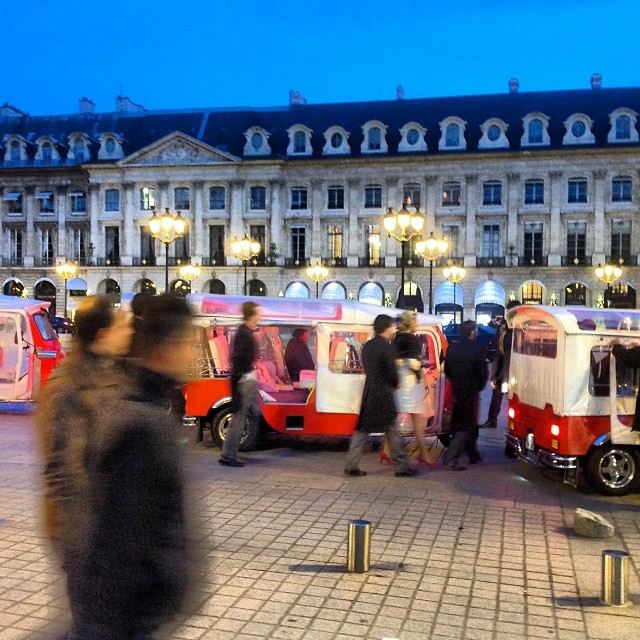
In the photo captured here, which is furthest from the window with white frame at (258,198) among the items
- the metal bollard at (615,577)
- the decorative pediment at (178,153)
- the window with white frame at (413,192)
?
the metal bollard at (615,577)

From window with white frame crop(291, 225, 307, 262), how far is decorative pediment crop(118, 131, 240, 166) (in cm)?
652

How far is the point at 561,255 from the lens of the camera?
5125cm

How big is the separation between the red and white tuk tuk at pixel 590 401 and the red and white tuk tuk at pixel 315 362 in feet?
8.99

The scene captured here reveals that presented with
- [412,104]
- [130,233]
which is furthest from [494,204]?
[130,233]

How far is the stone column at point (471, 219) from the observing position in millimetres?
52438

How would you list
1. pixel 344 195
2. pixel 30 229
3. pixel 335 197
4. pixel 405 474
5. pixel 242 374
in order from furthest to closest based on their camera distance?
pixel 30 229, pixel 335 197, pixel 344 195, pixel 242 374, pixel 405 474

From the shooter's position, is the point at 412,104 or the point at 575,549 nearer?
the point at 575,549

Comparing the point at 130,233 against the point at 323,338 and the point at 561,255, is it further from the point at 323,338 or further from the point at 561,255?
the point at 323,338

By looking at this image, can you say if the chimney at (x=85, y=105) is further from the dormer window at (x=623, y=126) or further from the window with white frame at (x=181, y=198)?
the dormer window at (x=623, y=126)

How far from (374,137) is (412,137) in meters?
2.70

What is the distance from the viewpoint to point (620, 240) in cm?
5022

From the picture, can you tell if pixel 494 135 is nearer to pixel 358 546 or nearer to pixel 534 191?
pixel 534 191

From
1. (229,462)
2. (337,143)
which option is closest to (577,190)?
(337,143)

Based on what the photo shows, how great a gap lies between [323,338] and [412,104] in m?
48.0
